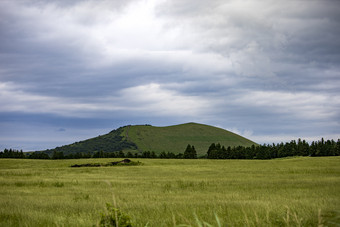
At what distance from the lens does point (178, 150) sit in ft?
646

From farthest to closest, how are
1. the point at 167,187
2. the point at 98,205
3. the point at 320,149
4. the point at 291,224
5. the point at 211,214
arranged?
the point at 320,149 → the point at 167,187 → the point at 98,205 → the point at 211,214 → the point at 291,224

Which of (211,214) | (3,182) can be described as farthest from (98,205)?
(3,182)

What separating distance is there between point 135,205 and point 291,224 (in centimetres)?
652

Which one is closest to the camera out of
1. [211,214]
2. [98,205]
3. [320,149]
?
[211,214]

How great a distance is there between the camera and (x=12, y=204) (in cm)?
1494

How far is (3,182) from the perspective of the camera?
2902cm

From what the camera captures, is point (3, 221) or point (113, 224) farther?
point (3, 221)

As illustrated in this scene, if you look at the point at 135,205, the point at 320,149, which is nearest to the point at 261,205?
the point at 135,205

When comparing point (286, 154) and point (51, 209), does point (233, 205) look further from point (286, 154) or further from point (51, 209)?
point (286, 154)

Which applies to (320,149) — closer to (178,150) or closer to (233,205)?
(178,150)

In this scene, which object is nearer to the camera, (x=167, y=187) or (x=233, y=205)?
(x=233, y=205)

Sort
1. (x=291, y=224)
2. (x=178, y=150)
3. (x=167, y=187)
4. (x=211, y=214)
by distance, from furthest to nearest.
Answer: (x=178, y=150) < (x=167, y=187) < (x=211, y=214) < (x=291, y=224)

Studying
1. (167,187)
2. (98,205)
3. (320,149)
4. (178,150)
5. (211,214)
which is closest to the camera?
(211,214)

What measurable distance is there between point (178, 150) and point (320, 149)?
9436 cm
